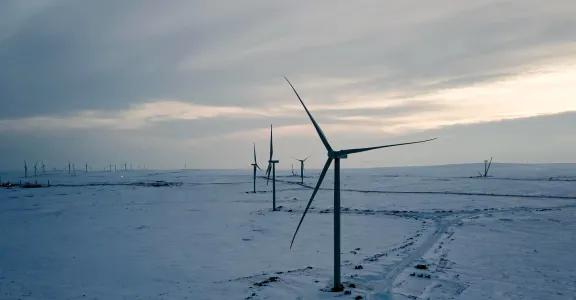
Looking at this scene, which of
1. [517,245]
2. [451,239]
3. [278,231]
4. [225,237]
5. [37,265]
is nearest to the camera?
[37,265]

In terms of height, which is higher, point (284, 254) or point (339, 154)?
point (339, 154)

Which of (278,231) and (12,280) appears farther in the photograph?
(278,231)

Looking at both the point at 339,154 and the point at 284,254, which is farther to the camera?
the point at 284,254

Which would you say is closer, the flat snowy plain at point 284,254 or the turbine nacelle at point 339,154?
the turbine nacelle at point 339,154

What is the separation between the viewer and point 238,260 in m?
28.0

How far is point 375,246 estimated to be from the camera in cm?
3206

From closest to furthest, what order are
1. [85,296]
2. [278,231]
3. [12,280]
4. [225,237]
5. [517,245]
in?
[85,296] → [12,280] → [517,245] → [225,237] → [278,231]

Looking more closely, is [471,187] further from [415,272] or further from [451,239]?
[415,272]

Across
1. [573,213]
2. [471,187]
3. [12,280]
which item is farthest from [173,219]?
[471,187]

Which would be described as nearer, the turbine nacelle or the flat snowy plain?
the turbine nacelle

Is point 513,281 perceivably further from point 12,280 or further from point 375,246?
point 12,280

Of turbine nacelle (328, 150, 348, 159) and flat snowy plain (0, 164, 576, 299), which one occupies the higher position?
turbine nacelle (328, 150, 348, 159)

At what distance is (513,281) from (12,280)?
2688cm

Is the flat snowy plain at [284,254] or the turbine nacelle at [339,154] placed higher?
the turbine nacelle at [339,154]
